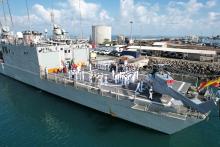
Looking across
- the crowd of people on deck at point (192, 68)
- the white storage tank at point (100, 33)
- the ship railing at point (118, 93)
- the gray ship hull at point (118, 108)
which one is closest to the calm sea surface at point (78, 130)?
the gray ship hull at point (118, 108)

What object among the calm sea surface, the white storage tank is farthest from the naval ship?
the white storage tank

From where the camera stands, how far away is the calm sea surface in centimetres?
1538

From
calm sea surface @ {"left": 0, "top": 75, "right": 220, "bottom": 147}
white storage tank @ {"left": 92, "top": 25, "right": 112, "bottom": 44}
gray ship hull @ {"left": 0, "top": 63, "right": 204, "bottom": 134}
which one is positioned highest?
white storage tank @ {"left": 92, "top": 25, "right": 112, "bottom": 44}

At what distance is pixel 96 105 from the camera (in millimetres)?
19172

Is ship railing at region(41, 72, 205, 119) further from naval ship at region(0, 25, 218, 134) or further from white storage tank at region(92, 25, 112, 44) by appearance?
white storage tank at region(92, 25, 112, 44)

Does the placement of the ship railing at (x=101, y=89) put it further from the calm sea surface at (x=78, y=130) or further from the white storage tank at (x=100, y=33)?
the white storage tank at (x=100, y=33)

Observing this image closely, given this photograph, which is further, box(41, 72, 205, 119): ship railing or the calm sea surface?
the calm sea surface

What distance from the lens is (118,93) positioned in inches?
670

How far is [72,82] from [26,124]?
18.9ft

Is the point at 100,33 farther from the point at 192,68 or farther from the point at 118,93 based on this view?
the point at 118,93

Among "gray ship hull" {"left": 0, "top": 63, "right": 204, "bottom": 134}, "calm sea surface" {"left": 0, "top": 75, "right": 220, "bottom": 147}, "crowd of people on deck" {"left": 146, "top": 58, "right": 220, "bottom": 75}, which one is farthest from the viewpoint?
"crowd of people on deck" {"left": 146, "top": 58, "right": 220, "bottom": 75}

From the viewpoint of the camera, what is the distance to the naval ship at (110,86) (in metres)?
14.8

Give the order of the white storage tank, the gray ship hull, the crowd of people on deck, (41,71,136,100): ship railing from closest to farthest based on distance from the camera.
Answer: the gray ship hull < (41,71,136,100): ship railing < the crowd of people on deck < the white storage tank

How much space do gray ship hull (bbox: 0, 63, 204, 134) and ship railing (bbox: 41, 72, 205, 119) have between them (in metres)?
0.25
